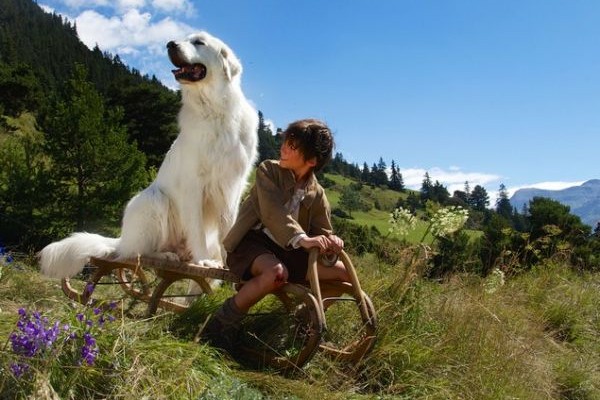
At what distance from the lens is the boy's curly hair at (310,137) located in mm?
3693

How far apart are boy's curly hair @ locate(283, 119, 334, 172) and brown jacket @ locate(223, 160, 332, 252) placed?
201 mm

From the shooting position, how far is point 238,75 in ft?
15.9

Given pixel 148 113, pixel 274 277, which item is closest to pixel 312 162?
pixel 274 277

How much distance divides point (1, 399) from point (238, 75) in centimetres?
326

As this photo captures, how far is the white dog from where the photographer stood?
15.0 feet

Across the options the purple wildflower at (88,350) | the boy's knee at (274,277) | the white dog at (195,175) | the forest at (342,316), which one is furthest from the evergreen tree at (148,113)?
the purple wildflower at (88,350)

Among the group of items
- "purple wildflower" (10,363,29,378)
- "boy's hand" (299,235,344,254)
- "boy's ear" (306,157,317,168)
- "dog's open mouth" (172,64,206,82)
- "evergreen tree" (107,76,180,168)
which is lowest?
"purple wildflower" (10,363,29,378)

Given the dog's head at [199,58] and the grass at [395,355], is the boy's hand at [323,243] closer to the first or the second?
the grass at [395,355]

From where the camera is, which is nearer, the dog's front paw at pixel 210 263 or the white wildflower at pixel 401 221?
the dog's front paw at pixel 210 263

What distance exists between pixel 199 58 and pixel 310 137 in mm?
1452

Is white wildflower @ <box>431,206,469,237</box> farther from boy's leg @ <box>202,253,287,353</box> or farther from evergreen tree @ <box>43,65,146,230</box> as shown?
evergreen tree @ <box>43,65,146,230</box>

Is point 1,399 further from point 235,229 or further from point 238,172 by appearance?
point 238,172

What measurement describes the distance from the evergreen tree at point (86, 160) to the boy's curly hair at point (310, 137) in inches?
325

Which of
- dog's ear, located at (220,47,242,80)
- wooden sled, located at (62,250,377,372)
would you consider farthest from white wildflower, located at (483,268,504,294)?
dog's ear, located at (220,47,242,80)
